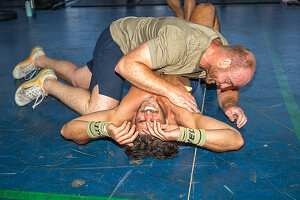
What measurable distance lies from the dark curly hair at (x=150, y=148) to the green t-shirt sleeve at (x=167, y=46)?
60 centimetres

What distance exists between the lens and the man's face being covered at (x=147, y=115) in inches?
105

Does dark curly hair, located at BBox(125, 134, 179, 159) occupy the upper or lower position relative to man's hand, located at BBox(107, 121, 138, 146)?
lower

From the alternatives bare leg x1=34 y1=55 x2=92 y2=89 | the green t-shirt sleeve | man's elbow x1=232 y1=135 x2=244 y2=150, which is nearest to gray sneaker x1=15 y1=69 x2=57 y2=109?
bare leg x1=34 y1=55 x2=92 y2=89

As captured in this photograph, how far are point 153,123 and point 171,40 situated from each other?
0.68 meters

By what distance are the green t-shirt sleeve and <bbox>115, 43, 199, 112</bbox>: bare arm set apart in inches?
2.2

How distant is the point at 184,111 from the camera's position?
2.85 metres

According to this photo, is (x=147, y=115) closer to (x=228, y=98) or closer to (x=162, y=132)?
(x=162, y=132)

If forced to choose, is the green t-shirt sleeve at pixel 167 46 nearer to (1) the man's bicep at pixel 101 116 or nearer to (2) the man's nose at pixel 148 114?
(2) the man's nose at pixel 148 114

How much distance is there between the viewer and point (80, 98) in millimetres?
3348

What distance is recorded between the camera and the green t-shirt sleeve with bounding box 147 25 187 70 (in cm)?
260

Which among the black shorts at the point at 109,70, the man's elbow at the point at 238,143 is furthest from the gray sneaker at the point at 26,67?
the man's elbow at the point at 238,143

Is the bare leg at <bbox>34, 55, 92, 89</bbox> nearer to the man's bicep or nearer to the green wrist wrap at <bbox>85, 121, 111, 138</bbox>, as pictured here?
the man's bicep

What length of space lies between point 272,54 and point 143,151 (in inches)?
127

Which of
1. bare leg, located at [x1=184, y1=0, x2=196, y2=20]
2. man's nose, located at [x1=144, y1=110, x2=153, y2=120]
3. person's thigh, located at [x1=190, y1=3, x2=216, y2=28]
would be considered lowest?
man's nose, located at [x1=144, y1=110, x2=153, y2=120]
